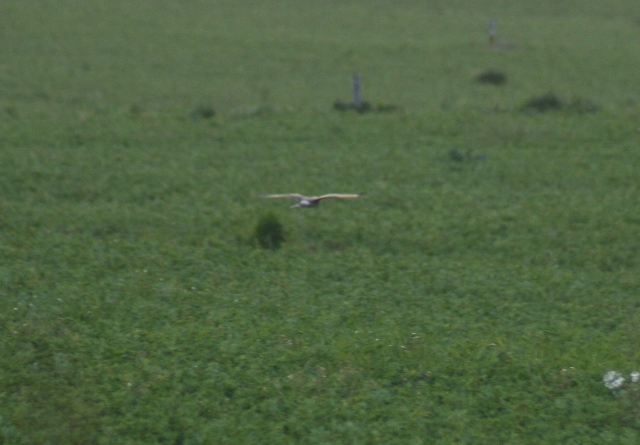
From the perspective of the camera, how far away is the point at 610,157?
476 inches

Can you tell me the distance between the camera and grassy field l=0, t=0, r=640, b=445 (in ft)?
20.6

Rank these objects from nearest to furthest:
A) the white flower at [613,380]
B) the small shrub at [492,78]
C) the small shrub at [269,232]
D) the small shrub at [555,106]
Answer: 1. the white flower at [613,380]
2. the small shrub at [269,232]
3. the small shrub at [555,106]
4. the small shrub at [492,78]

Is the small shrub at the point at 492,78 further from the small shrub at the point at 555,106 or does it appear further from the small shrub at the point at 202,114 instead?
the small shrub at the point at 202,114

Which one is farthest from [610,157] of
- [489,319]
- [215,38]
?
[215,38]

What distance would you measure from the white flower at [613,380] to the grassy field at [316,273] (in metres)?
0.04

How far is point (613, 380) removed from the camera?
21.2 ft

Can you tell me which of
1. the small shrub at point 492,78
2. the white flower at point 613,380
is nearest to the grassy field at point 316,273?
the white flower at point 613,380

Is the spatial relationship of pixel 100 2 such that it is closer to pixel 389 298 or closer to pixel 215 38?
pixel 215 38

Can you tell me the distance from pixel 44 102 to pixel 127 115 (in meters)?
3.08

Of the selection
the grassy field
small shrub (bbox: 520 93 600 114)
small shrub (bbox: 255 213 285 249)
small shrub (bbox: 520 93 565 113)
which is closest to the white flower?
the grassy field

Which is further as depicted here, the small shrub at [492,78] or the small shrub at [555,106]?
the small shrub at [492,78]

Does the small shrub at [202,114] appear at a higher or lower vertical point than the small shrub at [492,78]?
higher

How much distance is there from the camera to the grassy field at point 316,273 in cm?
627

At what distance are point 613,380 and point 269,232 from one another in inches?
158
